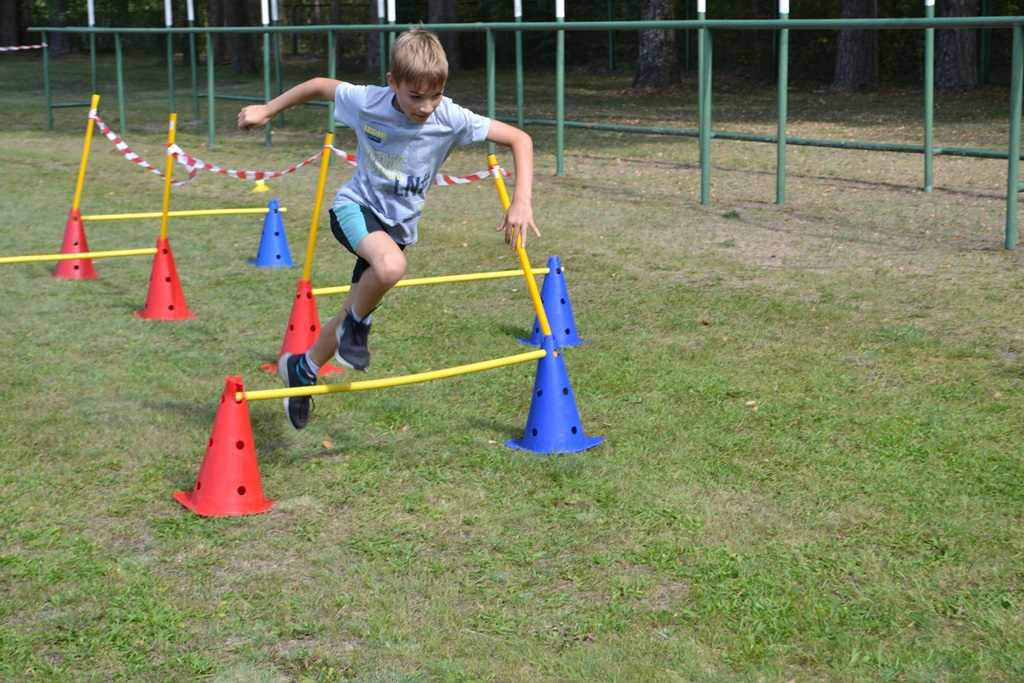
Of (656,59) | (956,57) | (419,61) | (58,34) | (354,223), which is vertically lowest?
(354,223)

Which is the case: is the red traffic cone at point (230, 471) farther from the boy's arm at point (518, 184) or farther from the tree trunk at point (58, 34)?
the tree trunk at point (58, 34)

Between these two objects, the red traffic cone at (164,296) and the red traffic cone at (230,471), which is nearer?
the red traffic cone at (230,471)

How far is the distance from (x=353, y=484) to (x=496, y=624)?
1.36m

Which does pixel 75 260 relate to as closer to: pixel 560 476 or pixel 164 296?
pixel 164 296

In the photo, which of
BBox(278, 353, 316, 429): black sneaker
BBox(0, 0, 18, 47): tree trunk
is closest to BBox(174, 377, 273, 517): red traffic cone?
BBox(278, 353, 316, 429): black sneaker

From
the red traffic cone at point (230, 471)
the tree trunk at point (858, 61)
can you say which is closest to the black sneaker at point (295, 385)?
the red traffic cone at point (230, 471)

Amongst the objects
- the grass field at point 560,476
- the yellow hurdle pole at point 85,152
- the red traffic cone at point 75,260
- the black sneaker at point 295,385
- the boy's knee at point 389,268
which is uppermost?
A: the yellow hurdle pole at point 85,152

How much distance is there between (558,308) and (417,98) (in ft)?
8.21

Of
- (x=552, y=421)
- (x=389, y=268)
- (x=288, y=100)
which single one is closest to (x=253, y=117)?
(x=288, y=100)

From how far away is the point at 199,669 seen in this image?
356 cm

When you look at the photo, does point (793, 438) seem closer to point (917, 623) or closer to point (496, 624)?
point (917, 623)

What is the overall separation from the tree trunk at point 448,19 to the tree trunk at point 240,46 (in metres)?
5.08

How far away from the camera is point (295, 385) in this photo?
215 inches

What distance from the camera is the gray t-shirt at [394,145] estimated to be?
5.09 meters
